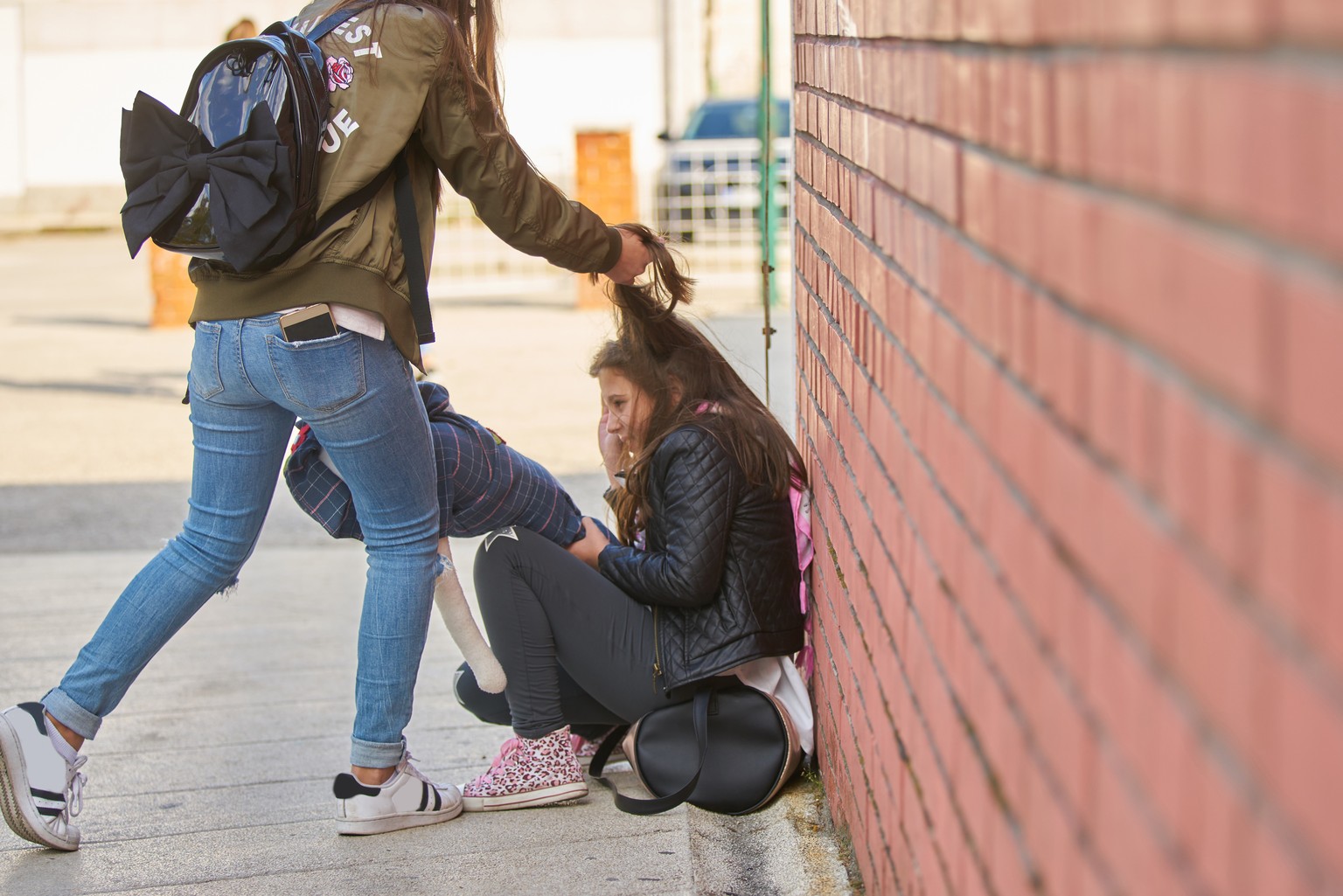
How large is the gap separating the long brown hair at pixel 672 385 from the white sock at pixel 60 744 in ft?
3.76

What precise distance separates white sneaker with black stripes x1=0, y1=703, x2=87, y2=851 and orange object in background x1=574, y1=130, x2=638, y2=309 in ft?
38.3

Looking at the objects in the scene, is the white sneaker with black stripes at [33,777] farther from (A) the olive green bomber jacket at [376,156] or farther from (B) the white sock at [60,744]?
(A) the olive green bomber jacket at [376,156]

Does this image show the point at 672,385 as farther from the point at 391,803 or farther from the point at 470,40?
the point at 391,803

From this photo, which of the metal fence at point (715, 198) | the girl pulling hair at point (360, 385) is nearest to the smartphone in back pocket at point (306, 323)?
the girl pulling hair at point (360, 385)

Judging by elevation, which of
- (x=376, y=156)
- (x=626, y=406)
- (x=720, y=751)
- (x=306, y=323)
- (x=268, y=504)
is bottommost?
(x=720, y=751)

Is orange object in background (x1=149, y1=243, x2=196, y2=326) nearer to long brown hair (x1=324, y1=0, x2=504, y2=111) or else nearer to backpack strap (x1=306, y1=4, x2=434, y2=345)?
long brown hair (x1=324, y1=0, x2=504, y2=111)

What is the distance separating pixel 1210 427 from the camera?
830 millimetres

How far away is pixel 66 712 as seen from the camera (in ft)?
8.92

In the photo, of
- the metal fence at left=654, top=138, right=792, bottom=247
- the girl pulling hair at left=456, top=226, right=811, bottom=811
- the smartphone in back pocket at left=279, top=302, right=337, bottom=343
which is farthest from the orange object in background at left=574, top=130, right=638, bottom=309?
the smartphone in back pocket at left=279, top=302, right=337, bottom=343

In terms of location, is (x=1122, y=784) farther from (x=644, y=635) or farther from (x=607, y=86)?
(x=607, y=86)

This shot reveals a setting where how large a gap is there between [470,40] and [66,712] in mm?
1423

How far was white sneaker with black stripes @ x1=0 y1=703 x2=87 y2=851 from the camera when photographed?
8.64ft

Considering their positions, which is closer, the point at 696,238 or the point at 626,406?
the point at 626,406

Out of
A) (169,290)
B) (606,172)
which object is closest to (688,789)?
(169,290)
